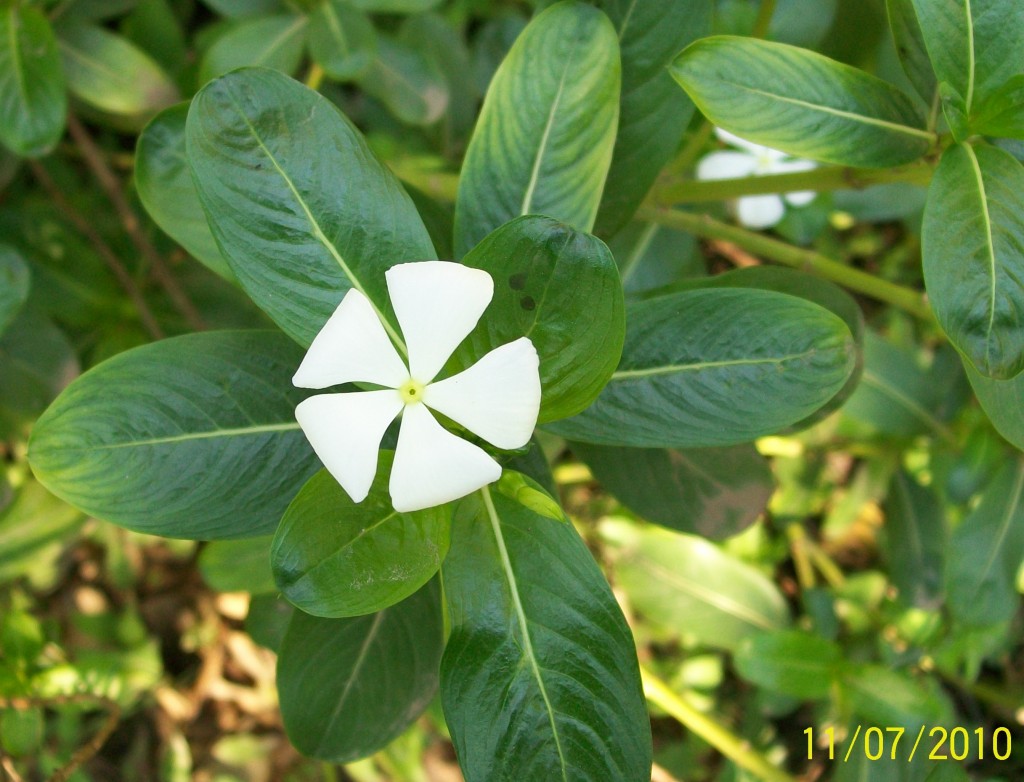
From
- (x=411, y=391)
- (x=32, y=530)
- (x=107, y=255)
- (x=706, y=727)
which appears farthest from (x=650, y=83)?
(x=32, y=530)

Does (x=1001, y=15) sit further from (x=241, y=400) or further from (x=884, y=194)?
(x=884, y=194)

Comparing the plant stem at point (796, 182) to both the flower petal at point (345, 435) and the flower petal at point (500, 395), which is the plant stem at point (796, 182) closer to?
the flower petal at point (500, 395)

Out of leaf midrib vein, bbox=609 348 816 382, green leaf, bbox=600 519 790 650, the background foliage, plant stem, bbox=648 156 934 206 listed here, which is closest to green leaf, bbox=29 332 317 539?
the background foliage

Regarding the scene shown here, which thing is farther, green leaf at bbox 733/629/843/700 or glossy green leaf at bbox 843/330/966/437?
glossy green leaf at bbox 843/330/966/437

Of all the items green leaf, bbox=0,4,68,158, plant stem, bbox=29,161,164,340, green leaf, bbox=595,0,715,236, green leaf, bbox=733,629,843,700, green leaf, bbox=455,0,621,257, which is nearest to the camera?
green leaf, bbox=455,0,621,257

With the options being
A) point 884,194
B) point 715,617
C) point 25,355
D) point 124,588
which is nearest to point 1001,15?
point 884,194

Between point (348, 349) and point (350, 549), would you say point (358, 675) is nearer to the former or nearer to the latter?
point (350, 549)

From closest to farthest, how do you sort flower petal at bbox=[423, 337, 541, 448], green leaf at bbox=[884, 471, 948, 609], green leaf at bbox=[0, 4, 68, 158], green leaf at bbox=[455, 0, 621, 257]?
flower petal at bbox=[423, 337, 541, 448]
green leaf at bbox=[455, 0, 621, 257]
green leaf at bbox=[0, 4, 68, 158]
green leaf at bbox=[884, 471, 948, 609]

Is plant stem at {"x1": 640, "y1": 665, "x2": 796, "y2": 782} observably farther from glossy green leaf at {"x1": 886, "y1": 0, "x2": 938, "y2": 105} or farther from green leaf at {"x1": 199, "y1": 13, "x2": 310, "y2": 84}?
green leaf at {"x1": 199, "y1": 13, "x2": 310, "y2": 84}
